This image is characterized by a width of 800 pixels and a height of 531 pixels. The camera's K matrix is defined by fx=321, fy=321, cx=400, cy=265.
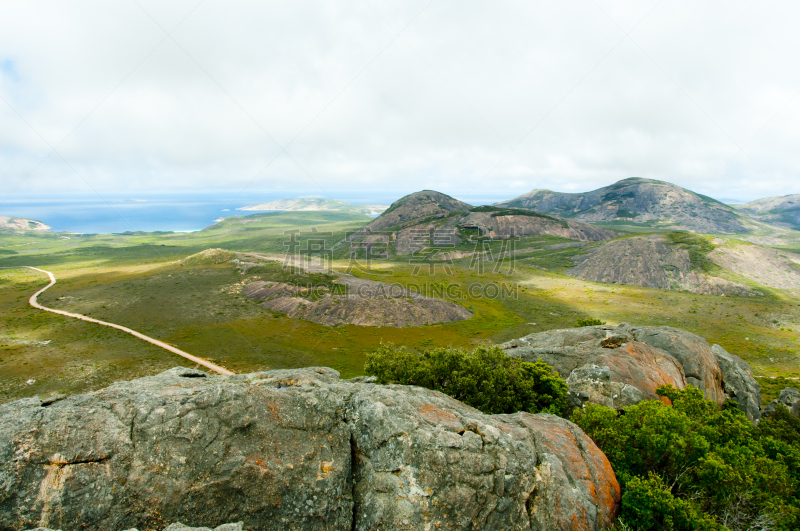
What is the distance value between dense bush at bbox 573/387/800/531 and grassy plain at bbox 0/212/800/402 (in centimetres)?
3417

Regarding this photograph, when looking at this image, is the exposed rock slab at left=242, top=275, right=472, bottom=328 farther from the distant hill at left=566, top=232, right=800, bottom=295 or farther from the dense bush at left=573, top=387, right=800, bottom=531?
the distant hill at left=566, top=232, right=800, bottom=295

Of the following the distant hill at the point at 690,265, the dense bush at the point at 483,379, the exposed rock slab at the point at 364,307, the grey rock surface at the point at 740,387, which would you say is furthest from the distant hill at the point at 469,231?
the dense bush at the point at 483,379

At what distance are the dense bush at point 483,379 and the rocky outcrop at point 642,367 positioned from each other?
95.7 inches

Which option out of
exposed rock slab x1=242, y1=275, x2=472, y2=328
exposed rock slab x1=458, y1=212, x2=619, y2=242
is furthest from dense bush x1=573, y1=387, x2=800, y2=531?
exposed rock slab x1=458, y1=212, x2=619, y2=242

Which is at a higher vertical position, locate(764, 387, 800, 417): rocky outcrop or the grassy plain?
locate(764, 387, 800, 417): rocky outcrop

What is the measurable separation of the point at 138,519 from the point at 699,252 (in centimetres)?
14887

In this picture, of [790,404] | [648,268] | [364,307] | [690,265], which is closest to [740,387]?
[790,404]

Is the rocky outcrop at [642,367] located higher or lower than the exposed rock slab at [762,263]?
lower

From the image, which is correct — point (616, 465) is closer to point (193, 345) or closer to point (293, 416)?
point (293, 416)

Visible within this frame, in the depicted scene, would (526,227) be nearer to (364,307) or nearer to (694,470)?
(364,307)

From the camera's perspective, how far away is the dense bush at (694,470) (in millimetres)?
15328

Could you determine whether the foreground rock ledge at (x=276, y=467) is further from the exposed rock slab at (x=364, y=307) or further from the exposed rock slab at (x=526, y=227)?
the exposed rock slab at (x=526, y=227)

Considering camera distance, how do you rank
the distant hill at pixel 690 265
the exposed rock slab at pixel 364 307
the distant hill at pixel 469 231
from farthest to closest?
the distant hill at pixel 469 231, the distant hill at pixel 690 265, the exposed rock slab at pixel 364 307

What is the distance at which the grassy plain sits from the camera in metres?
48.8
